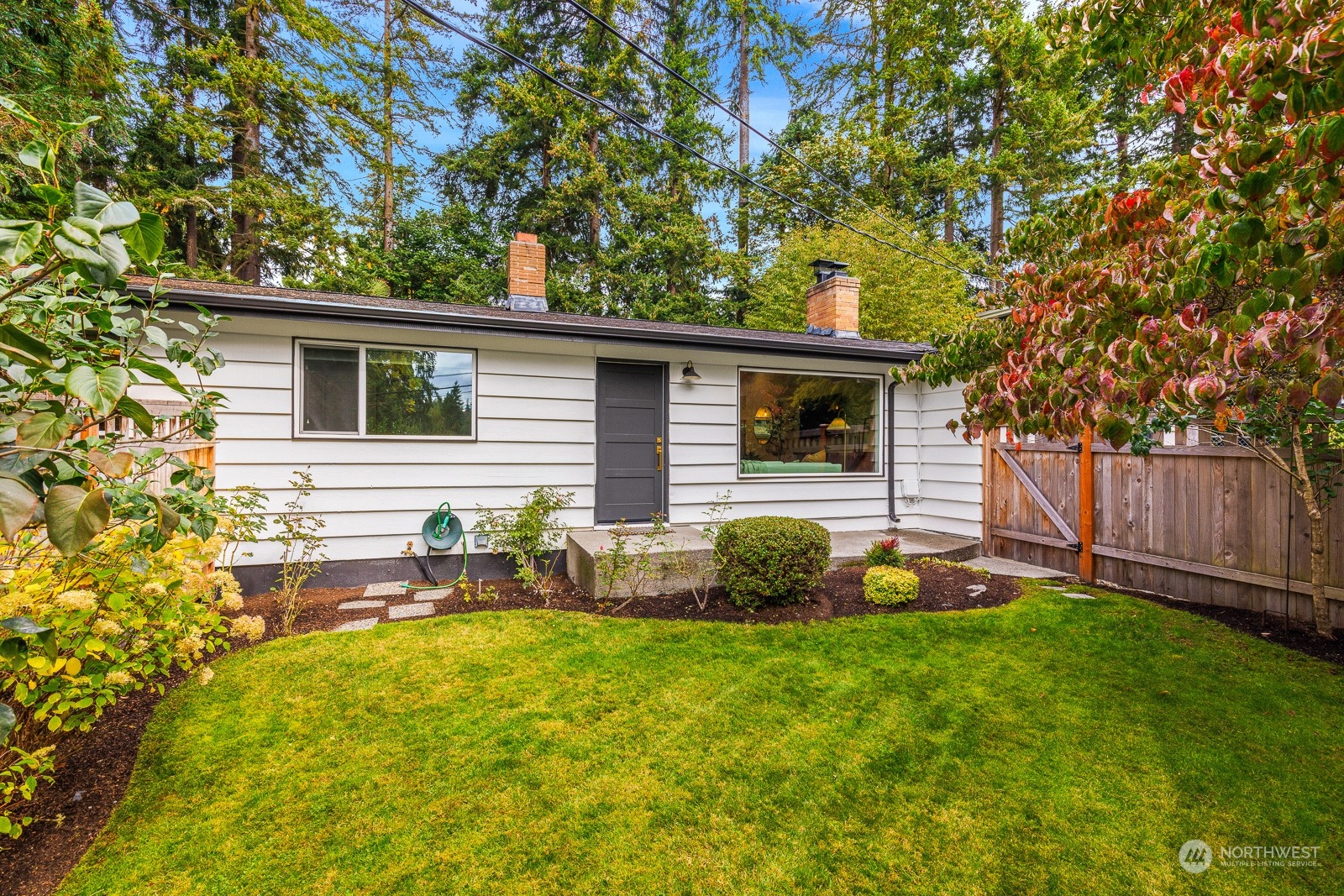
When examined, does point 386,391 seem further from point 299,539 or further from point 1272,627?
point 1272,627

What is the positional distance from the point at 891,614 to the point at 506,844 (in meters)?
3.42

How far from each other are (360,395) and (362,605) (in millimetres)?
1979

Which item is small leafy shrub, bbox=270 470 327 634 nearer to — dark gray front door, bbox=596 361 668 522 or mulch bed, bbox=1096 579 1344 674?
dark gray front door, bbox=596 361 668 522

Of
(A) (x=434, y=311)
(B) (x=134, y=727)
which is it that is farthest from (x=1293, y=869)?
(A) (x=434, y=311)

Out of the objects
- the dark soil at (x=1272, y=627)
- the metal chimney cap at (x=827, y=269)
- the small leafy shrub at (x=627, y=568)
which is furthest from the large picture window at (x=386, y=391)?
the dark soil at (x=1272, y=627)

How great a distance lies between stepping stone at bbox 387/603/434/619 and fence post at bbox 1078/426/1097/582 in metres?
6.19

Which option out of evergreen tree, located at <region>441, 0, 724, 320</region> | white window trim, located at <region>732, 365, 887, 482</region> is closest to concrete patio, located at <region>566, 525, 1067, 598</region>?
white window trim, located at <region>732, 365, 887, 482</region>

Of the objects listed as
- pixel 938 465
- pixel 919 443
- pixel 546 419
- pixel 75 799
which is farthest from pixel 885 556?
pixel 75 799

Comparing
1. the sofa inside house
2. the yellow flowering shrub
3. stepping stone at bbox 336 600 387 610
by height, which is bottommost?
stepping stone at bbox 336 600 387 610

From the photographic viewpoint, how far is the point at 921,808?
2297mm

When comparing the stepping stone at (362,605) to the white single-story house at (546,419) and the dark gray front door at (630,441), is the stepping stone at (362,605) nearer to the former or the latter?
the white single-story house at (546,419)

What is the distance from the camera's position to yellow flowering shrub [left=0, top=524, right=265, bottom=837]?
179 centimetres

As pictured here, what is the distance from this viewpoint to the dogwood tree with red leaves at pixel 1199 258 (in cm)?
129

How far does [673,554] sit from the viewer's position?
5016mm
